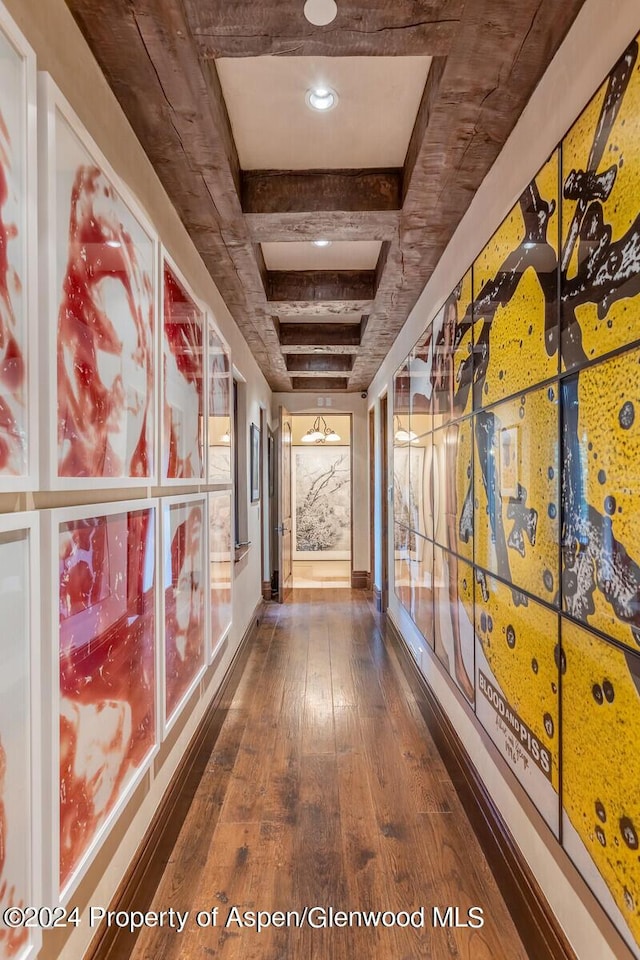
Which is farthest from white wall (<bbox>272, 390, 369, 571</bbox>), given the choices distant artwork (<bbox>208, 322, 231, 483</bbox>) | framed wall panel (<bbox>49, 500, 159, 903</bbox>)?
framed wall panel (<bbox>49, 500, 159, 903</bbox>)

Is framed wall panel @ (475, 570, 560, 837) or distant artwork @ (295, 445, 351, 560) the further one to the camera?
distant artwork @ (295, 445, 351, 560)

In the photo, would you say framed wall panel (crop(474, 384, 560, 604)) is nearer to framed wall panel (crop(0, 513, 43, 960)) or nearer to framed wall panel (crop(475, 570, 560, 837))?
framed wall panel (crop(475, 570, 560, 837))

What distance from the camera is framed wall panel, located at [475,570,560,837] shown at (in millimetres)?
1436


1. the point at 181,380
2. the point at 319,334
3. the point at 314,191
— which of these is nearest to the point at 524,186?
the point at 314,191

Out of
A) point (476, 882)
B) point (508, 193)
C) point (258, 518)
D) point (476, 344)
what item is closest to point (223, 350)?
point (476, 344)

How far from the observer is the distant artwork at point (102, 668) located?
120 cm

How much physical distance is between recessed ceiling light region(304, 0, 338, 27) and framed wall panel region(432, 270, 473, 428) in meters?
1.08

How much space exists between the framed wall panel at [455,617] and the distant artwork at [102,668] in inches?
48.7

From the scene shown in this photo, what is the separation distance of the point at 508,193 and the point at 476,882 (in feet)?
7.24

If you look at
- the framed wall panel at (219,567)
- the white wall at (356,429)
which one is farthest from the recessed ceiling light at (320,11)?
the white wall at (356,429)

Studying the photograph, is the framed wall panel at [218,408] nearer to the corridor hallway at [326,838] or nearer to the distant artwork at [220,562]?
the distant artwork at [220,562]

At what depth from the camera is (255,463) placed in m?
4.94

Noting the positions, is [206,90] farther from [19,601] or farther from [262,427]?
[262,427]

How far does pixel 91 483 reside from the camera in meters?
1.33
